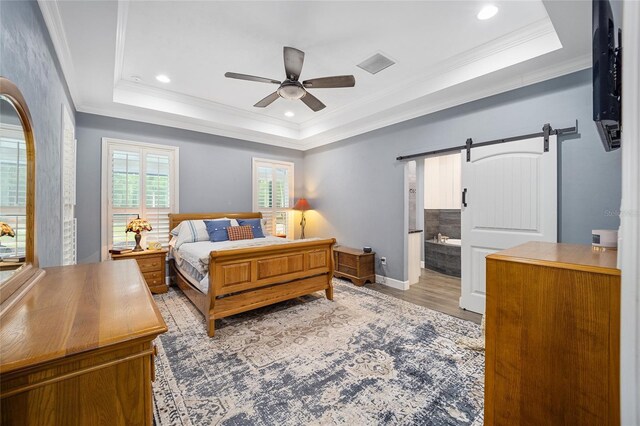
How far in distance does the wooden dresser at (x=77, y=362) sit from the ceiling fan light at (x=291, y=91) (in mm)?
2413

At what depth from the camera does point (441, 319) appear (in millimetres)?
3062

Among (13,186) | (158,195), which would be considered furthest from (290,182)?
(13,186)

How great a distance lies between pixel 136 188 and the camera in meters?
4.20

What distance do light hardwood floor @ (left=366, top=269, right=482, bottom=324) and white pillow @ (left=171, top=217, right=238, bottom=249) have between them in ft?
9.12

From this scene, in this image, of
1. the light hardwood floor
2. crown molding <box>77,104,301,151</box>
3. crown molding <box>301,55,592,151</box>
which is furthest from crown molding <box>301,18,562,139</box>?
the light hardwood floor

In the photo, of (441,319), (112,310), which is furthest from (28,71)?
(441,319)

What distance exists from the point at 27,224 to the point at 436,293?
14.2 feet

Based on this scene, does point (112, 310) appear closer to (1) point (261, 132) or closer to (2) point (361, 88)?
(2) point (361, 88)

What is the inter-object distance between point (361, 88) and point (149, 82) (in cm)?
296

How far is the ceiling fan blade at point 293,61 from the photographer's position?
7.95ft

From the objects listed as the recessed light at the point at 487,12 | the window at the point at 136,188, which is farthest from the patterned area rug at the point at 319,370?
the recessed light at the point at 487,12

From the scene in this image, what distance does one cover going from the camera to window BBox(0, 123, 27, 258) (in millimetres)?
1166

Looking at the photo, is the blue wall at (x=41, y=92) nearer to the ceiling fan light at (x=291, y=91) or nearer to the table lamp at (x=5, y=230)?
the table lamp at (x=5, y=230)

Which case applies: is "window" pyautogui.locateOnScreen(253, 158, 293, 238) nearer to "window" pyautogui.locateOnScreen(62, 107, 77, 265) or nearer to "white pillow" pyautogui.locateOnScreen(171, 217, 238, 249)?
"white pillow" pyautogui.locateOnScreen(171, 217, 238, 249)
